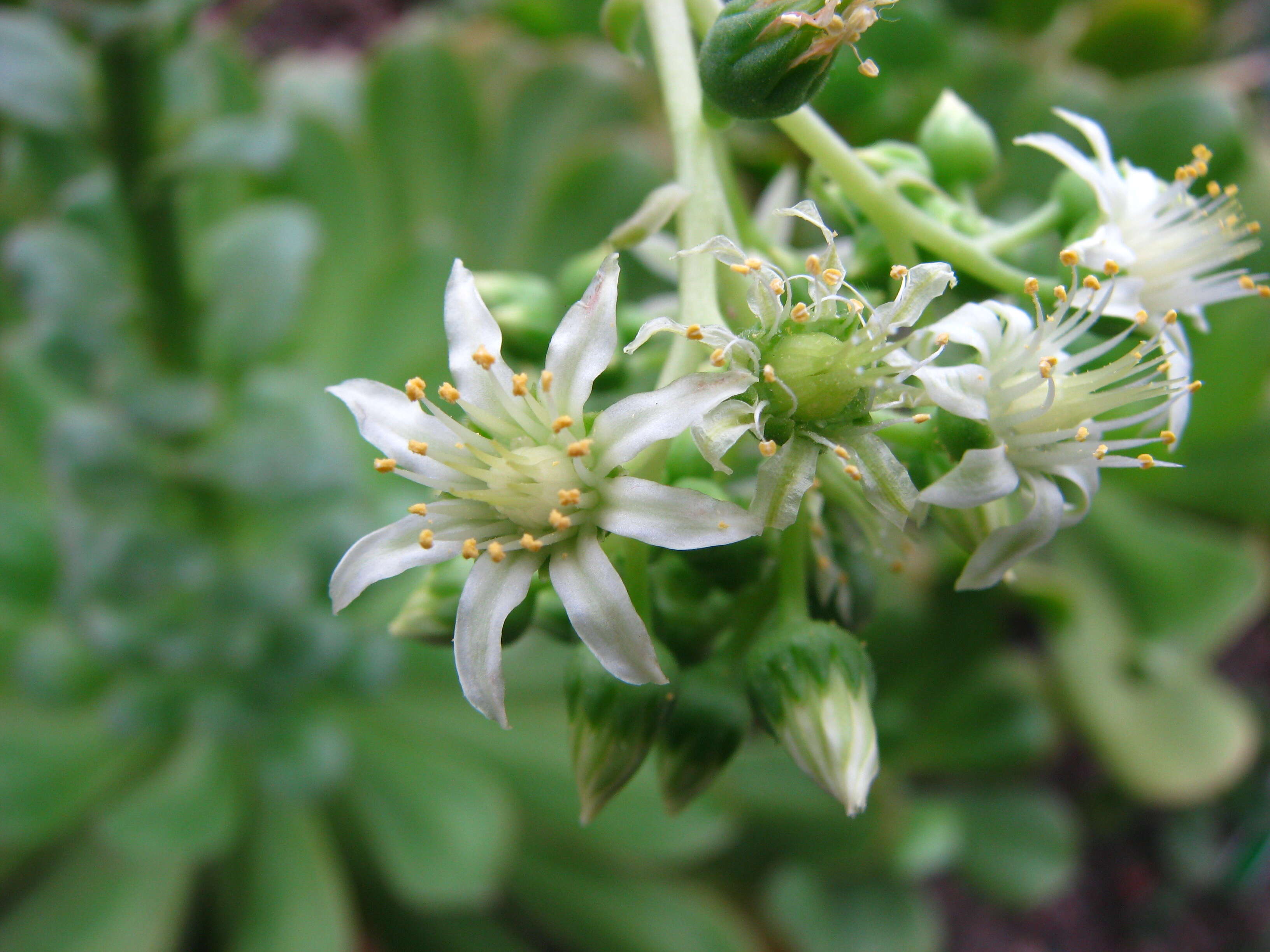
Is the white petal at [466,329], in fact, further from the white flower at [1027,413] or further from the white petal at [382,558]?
the white flower at [1027,413]

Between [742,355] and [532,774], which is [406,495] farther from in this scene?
[742,355]

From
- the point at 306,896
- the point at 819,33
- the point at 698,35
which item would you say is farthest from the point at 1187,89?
the point at 306,896

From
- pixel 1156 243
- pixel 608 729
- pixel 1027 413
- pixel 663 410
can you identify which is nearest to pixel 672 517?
pixel 663 410

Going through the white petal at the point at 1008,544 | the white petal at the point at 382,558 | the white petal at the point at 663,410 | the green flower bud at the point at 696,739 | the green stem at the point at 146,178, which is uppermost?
the green stem at the point at 146,178

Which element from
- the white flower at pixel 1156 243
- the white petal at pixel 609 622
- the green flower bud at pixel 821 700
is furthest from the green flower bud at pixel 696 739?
the white flower at pixel 1156 243

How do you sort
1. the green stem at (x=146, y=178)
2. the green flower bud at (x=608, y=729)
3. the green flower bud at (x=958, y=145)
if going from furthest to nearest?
the green stem at (x=146, y=178) → the green flower bud at (x=958, y=145) → the green flower bud at (x=608, y=729)

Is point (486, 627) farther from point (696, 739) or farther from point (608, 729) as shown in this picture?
point (696, 739)
